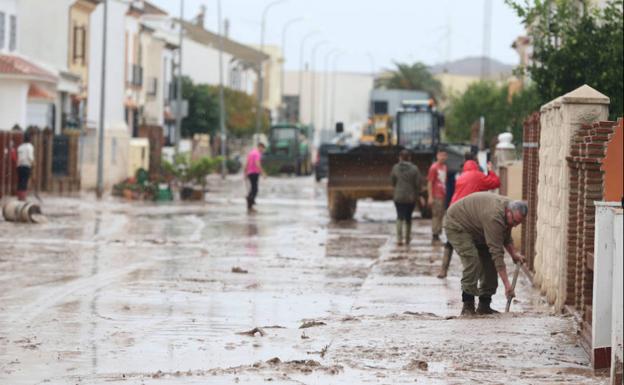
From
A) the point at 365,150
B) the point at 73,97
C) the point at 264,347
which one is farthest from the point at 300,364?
the point at 73,97

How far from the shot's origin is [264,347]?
524 inches

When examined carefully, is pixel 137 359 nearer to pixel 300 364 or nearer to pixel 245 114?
pixel 300 364

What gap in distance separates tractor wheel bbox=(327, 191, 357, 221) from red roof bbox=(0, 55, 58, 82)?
16.5 metres

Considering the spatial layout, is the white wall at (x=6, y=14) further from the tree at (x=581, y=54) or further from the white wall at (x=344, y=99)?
the white wall at (x=344, y=99)

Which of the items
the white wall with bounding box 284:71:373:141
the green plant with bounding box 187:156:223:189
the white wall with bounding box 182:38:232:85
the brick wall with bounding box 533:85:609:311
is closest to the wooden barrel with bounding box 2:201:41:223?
the green plant with bounding box 187:156:223:189

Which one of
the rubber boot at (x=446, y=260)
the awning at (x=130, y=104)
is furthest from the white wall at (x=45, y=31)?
the rubber boot at (x=446, y=260)

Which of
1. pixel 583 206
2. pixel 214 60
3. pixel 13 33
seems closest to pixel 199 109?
pixel 214 60

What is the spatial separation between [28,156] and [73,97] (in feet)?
76.2

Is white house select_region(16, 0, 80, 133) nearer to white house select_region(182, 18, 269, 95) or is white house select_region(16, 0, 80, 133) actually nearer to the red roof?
the red roof

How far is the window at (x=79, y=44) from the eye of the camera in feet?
198

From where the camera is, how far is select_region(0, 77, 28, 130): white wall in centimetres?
4969

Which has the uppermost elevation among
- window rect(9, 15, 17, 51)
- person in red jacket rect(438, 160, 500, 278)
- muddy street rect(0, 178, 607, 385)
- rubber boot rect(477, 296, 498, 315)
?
window rect(9, 15, 17, 51)

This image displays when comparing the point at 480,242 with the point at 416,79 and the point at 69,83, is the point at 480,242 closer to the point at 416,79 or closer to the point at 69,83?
the point at 69,83

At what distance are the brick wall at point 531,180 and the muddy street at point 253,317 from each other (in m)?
1.22
